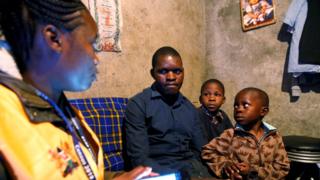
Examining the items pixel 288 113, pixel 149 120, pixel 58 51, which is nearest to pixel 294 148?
pixel 288 113

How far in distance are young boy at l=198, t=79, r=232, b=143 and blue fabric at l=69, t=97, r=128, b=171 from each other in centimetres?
72

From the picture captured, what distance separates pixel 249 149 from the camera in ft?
6.53

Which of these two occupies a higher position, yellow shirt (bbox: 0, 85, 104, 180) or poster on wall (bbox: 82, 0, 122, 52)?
poster on wall (bbox: 82, 0, 122, 52)

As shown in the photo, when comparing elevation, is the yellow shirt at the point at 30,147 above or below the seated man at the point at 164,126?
above

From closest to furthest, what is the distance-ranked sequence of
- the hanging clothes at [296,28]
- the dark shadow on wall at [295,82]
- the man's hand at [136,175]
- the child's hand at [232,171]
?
the man's hand at [136,175], the child's hand at [232,171], the hanging clothes at [296,28], the dark shadow on wall at [295,82]

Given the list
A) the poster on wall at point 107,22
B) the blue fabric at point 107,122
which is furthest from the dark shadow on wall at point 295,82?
the blue fabric at point 107,122

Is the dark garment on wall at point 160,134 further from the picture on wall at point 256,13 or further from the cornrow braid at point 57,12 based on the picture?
the picture on wall at point 256,13

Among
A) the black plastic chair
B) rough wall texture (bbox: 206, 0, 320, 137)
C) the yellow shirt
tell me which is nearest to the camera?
the yellow shirt

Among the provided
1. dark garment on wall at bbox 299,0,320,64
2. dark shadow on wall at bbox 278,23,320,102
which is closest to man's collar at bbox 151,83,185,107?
dark garment on wall at bbox 299,0,320,64

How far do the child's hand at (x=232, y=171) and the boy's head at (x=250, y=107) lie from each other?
315mm

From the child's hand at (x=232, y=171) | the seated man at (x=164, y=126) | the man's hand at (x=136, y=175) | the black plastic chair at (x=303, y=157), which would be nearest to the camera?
the man's hand at (x=136, y=175)

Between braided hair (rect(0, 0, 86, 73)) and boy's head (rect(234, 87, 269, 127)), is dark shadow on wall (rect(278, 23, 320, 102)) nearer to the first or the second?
boy's head (rect(234, 87, 269, 127))

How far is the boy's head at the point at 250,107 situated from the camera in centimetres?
207

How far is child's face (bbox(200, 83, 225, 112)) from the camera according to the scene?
8.55 ft
